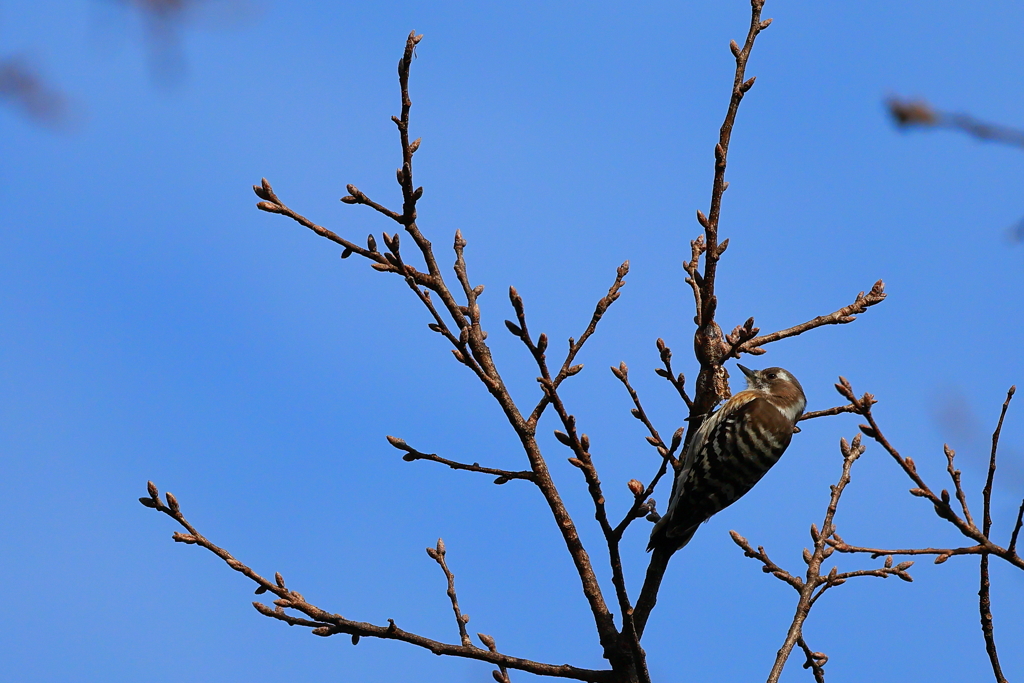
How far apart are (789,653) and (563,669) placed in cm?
113

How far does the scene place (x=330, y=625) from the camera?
4.33 m

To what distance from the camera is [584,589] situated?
4711 mm

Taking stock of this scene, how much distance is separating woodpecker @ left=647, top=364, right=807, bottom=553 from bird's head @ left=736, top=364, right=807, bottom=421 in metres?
0.11

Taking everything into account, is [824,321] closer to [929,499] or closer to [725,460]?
[929,499]

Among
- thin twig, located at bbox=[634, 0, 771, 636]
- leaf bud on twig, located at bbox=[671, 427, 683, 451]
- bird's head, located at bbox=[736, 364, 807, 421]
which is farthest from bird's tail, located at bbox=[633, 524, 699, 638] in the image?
bird's head, located at bbox=[736, 364, 807, 421]

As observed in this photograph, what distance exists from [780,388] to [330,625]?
5.99 meters

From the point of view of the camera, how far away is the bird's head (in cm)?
882

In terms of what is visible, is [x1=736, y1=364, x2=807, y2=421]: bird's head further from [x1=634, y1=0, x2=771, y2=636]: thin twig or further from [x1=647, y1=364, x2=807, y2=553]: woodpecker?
[x1=634, y1=0, x2=771, y2=636]: thin twig

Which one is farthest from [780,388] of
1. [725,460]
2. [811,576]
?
[811,576]

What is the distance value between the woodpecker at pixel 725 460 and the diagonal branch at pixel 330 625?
2093 mm

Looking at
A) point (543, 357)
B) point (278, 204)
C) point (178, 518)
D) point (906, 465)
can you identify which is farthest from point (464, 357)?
point (906, 465)

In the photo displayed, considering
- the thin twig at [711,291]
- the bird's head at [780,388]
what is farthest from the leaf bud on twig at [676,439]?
the bird's head at [780,388]

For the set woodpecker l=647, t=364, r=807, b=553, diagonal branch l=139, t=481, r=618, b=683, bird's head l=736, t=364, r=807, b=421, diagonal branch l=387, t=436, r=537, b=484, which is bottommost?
diagonal branch l=139, t=481, r=618, b=683

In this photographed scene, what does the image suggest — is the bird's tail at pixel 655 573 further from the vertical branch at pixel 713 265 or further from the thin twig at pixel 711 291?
the vertical branch at pixel 713 265
